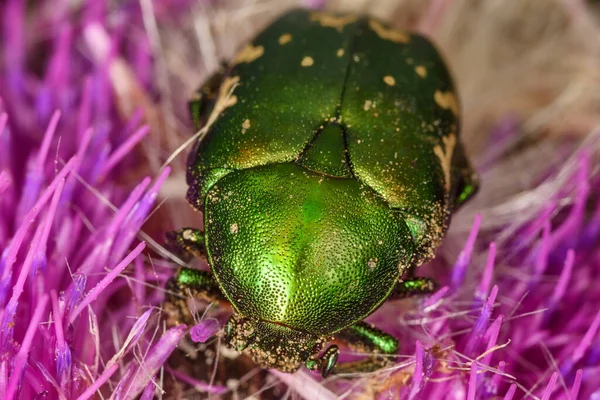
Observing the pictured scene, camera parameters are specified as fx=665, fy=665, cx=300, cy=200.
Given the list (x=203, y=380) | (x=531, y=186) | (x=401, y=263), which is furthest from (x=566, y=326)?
(x=203, y=380)

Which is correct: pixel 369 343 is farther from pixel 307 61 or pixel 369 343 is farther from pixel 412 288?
pixel 307 61

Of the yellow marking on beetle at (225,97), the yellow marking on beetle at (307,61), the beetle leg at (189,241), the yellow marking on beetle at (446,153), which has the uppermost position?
the yellow marking on beetle at (307,61)

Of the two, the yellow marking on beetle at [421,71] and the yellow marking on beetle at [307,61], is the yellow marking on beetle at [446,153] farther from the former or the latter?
the yellow marking on beetle at [307,61]

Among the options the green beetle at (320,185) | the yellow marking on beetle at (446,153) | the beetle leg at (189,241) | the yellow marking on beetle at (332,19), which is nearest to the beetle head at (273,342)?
the green beetle at (320,185)

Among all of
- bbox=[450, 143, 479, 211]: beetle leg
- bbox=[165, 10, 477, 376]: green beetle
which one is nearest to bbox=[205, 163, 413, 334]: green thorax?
bbox=[165, 10, 477, 376]: green beetle

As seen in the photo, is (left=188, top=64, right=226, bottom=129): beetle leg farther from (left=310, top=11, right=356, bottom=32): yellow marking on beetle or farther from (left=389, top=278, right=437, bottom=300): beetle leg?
(left=389, top=278, right=437, bottom=300): beetle leg

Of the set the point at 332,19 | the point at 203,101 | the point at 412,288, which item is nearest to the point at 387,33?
the point at 332,19

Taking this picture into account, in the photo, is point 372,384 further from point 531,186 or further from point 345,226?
point 531,186
